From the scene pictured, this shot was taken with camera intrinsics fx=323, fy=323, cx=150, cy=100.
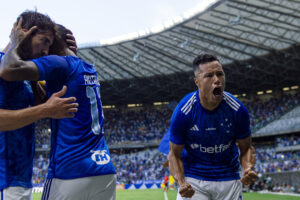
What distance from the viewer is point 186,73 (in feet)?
133

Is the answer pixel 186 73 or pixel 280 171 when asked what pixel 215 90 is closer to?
pixel 280 171

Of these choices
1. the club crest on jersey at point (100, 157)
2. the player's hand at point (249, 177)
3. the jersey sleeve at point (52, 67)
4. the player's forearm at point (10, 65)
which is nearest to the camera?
the player's forearm at point (10, 65)

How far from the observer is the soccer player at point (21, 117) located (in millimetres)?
2408

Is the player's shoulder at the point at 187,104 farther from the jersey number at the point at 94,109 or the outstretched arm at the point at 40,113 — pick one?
the outstretched arm at the point at 40,113

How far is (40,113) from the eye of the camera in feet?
7.85

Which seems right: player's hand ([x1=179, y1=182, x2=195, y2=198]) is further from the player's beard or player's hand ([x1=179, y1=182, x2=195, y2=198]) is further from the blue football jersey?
the player's beard

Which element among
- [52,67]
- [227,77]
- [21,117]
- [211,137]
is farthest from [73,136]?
[227,77]

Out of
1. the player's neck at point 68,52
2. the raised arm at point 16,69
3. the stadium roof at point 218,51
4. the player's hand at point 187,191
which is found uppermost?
the stadium roof at point 218,51

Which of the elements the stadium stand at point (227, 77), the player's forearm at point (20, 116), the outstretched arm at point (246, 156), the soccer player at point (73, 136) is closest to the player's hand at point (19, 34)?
the soccer player at point (73, 136)

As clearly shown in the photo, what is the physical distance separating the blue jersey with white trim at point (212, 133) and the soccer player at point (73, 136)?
1.53 meters

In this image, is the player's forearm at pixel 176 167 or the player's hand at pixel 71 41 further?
the player's forearm at pixel 176 167

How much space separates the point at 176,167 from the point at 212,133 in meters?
0.64

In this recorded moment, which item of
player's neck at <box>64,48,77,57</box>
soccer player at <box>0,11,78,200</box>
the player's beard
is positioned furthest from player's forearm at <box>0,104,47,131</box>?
player's neck at <box>64,48,77,57</box>

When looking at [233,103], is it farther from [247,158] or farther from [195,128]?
[247,158]
